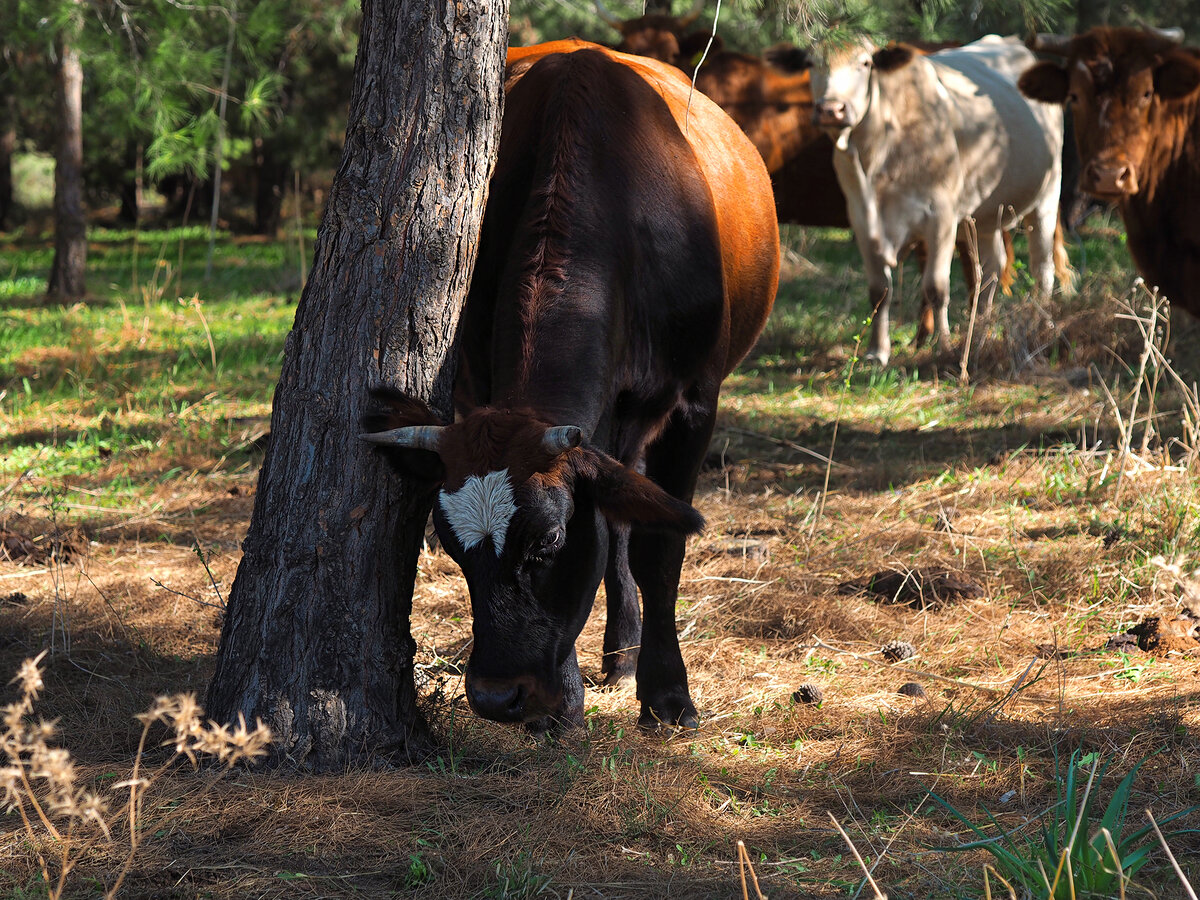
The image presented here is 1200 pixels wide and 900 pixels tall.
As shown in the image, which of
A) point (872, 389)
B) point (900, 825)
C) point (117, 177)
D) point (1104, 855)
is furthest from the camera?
point (117, 177)

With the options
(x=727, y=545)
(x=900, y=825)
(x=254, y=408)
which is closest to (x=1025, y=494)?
(x=727, y=545)

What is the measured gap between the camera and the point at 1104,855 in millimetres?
2215

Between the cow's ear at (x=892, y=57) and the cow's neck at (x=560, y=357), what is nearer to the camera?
the cow's neck at (x=560, y=357)

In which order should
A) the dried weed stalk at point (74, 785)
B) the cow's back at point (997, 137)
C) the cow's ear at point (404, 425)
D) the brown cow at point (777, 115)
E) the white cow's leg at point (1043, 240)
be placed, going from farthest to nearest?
the white cow's leg at point (1043, 240) < the brown cow at point (777, 115) < the cow's back at point (997, 137) < the cow's ear at point (404, 425) < the dried weed stalk at point (74, 785)

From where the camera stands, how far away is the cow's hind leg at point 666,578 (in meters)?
3.54

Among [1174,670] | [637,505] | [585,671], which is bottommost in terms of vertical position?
[585,671]

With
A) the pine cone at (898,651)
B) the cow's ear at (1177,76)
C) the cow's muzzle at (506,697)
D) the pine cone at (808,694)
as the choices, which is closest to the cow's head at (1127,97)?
the cow's ear at (1177,76)

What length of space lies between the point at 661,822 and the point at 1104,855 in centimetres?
101

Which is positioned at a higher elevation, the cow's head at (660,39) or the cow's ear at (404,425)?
the cow's head at (660,39)

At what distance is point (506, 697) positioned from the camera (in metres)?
2.74

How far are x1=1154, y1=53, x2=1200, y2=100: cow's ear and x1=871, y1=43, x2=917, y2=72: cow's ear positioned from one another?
2.26m

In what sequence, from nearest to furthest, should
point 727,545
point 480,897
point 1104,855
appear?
point 1104,855 < point 480,897 < point 727,545

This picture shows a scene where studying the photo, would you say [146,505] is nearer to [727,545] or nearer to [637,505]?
[727,545]

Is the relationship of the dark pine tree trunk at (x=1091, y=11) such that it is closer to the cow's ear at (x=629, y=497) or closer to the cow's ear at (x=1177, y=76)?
the cow's ear at (x=1177, y=76)
